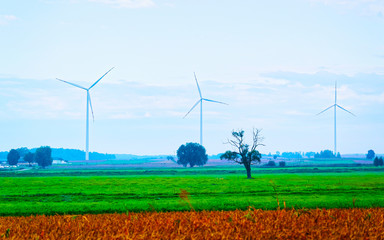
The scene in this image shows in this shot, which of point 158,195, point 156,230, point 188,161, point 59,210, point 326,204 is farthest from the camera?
point 188,161

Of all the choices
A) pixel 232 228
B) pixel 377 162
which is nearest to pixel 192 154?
pixel 377 162

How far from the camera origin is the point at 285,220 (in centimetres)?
1202

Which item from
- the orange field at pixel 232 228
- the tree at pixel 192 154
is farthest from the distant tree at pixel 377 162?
the orange field at pixel 232 228

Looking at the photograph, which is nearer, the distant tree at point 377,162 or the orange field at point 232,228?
the orange field at point 232,228

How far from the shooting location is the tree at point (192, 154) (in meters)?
191

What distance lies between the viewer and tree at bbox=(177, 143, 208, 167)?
191m

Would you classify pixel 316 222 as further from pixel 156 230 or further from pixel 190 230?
pixel 156 230

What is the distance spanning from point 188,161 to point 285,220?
7102 inches

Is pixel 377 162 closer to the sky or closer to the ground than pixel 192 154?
closer to the ground

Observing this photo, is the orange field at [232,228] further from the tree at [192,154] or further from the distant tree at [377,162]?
the tree at [192,154]

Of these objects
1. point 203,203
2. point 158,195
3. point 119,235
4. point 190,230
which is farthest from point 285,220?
point 158,195

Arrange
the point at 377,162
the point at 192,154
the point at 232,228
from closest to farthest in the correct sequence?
the point at 232,228 < the point at 377,162 < the point at 192,154

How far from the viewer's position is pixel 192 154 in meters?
191

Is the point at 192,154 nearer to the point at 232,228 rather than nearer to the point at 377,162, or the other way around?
the point at 377,162
